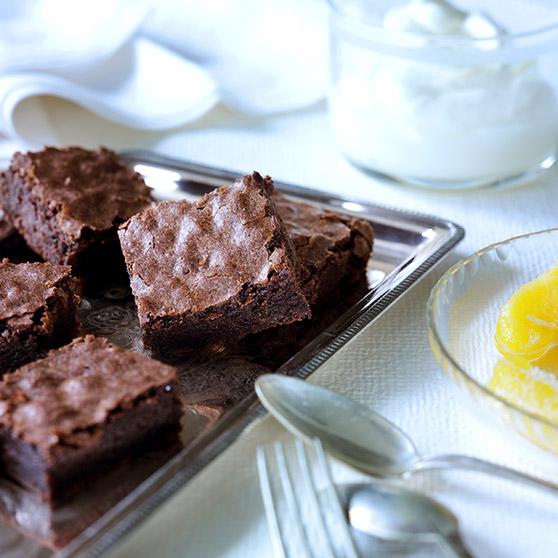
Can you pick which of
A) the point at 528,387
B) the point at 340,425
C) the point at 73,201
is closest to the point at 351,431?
the point at 340,425

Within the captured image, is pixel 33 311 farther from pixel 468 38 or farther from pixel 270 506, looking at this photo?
pixel 468 38

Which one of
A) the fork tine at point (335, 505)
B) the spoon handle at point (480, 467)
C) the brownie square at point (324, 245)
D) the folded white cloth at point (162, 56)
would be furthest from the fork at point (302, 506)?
the folded white cloth at point (162, 56)

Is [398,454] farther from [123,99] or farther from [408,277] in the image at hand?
[123,99]

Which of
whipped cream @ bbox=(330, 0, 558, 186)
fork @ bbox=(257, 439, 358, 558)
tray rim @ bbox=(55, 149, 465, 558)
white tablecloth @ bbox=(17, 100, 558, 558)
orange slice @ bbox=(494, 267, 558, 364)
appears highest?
whipped cream @ bbox=(330, 0, 558, 186)

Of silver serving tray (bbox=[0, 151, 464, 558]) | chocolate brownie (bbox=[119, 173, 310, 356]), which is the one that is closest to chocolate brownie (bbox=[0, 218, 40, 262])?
silver serving tray (bbox=[0, 151, 464, 558])

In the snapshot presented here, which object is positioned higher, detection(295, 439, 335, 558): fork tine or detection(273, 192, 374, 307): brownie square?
detection(273, 192, 374, 307): brownie square

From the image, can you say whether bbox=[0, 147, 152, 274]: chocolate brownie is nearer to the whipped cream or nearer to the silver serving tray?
the silver serving tray
